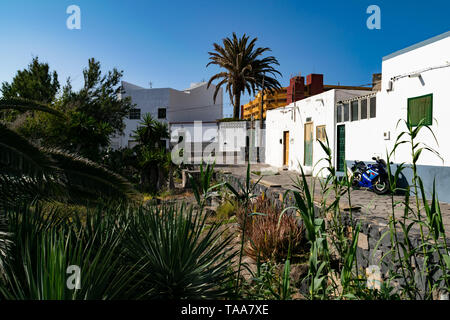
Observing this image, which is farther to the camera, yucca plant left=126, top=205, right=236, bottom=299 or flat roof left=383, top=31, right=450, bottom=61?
flat roof left=383, top=31, right=450, bottom=61

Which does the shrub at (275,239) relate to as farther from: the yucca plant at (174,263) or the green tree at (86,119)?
the green tree at (86,119)

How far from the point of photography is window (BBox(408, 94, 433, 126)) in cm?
714

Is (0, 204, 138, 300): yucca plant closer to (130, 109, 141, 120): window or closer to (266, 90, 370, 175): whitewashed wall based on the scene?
(266, 90, 370, 175): whitewashed wall

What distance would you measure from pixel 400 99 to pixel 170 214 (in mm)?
7406

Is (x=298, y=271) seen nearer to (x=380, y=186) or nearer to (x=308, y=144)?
(x=380, y=186)

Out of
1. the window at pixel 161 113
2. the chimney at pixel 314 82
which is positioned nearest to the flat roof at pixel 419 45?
the chimney at pixel 314 82

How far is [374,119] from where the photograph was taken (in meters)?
9.25

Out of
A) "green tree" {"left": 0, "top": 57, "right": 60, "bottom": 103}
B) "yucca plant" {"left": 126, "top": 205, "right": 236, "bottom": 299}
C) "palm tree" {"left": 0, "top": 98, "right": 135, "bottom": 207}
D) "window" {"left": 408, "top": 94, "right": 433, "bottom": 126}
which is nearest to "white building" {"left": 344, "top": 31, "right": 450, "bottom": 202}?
"window" {"left": 408, "top": 94, "right": 433, "bottom": 126}

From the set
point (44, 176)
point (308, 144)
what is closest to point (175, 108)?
point (308, 144)

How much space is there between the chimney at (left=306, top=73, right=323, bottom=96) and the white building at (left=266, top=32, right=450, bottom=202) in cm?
743
